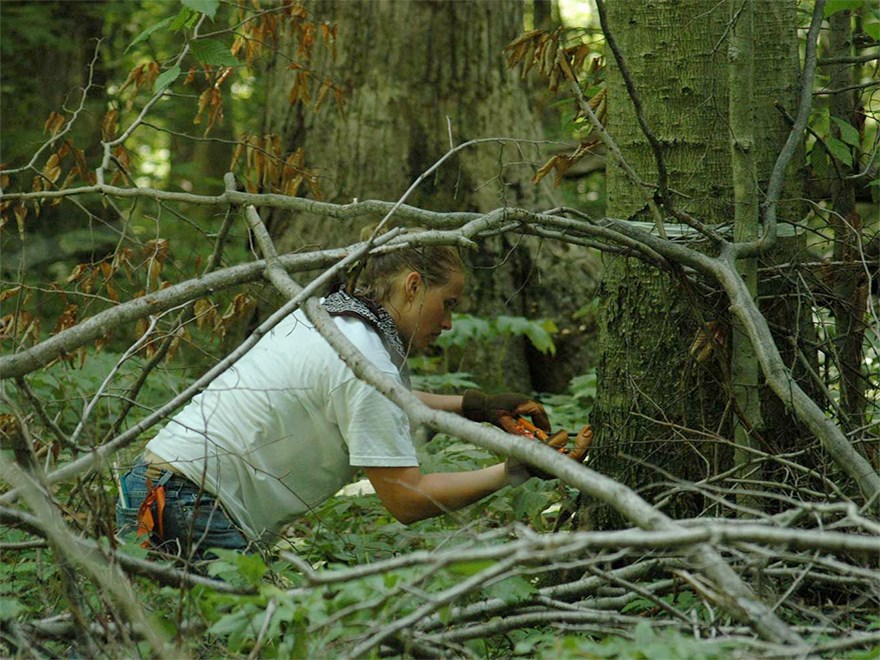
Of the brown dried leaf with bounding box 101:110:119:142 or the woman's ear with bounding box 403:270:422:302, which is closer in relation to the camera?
the woman's ear with bounding box 403:270:422:302

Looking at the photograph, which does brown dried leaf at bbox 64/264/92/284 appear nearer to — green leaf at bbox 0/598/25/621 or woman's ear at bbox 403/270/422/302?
woman's ear at bbox 403/270/422/302

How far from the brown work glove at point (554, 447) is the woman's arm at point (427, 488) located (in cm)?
4

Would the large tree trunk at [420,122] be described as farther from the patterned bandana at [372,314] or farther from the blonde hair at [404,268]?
the patterned bandana at [372,314]

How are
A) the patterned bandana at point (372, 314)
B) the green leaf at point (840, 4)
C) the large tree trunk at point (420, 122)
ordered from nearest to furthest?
the green leaf at point (840, 4) < the patterned bandana at point (372, 314) < the large tree trunk at point (420, 122)

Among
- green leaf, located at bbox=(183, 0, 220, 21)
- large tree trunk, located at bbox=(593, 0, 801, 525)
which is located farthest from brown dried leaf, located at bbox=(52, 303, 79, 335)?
large tree trunk, located at bbox=(593, 0, 801, 525)

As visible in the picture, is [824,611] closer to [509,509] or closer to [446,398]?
[509,509]

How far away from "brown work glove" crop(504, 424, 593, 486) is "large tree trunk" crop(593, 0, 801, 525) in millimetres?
60

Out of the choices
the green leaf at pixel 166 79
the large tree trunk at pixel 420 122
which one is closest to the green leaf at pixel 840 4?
the green leaf at pixel 166 79

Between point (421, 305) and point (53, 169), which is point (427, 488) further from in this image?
point (53, 169)

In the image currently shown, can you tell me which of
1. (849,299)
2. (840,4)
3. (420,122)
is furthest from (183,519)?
(420,122)

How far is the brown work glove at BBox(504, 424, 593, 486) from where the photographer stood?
3.20m

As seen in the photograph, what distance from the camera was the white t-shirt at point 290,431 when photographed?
3203mm

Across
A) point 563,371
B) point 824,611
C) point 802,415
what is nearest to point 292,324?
point 802,415

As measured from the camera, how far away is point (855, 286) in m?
3.62
